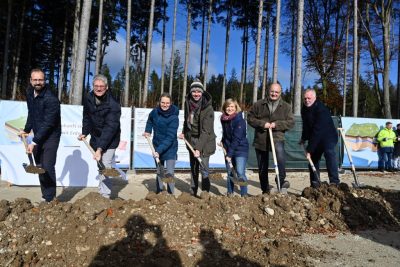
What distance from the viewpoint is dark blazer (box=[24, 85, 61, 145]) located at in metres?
4.75

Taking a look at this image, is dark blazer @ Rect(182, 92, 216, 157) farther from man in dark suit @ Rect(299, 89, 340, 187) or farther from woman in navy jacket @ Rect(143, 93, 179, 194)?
man in dark suit @ Rect(299, 89, 340, 187)

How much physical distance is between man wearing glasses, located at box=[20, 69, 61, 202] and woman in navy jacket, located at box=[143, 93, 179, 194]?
4.53 feet

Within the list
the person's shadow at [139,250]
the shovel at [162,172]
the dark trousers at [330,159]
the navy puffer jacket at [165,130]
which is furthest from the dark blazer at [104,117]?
the dark trousers at [330,159]

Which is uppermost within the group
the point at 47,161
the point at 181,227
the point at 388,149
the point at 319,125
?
the point at 319,125

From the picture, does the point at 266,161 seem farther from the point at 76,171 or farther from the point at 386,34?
the point at 386,34

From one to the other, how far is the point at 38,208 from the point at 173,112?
2341 mm

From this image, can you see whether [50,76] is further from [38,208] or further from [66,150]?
[38,208]

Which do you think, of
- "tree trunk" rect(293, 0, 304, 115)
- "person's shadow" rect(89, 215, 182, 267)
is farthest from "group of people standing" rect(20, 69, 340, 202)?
"tree trunk" rect(293, 0, 304, 115)

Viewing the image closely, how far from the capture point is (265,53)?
26984 millimetres

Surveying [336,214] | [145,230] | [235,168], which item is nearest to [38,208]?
[145,230]

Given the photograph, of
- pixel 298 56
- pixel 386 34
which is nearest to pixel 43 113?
pixel 298 56

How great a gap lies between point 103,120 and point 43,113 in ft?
2.76

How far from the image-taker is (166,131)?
5.34 meters

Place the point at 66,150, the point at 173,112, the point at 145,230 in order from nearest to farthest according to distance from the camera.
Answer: the point at 145,230, the point at 173,112, the point at 66,150
